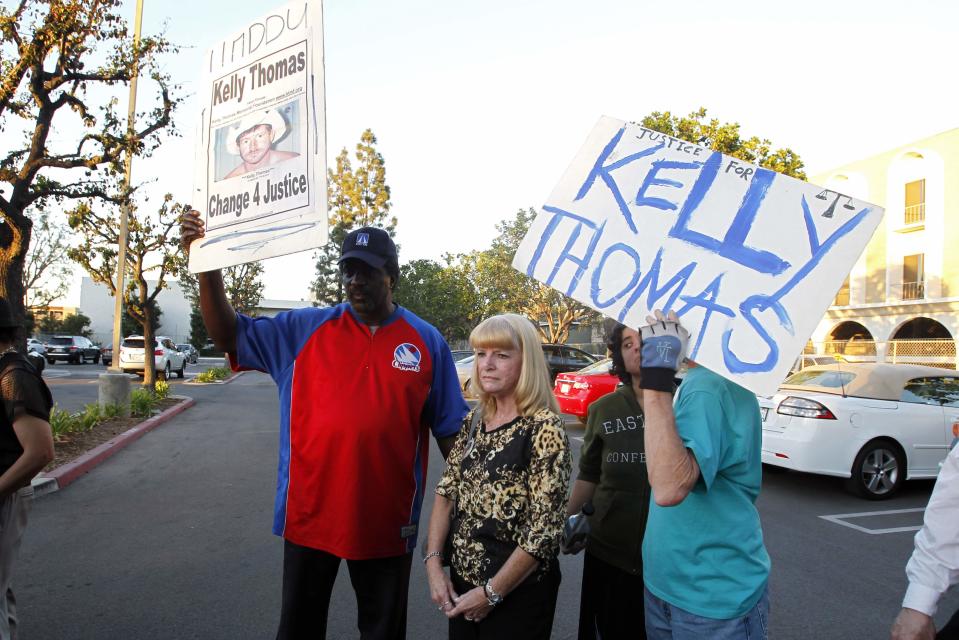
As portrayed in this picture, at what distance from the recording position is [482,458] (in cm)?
236

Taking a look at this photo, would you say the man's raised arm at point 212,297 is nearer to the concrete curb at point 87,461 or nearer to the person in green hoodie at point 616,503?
the person in green hoodie at point 616,503

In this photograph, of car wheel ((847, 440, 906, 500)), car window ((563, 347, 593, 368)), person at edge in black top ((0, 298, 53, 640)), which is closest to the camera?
person at edge in black top ((0, 298, 53, 640))

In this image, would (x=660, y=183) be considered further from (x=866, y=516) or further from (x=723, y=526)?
(x=866, y=516)

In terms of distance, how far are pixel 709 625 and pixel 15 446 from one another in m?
2.87

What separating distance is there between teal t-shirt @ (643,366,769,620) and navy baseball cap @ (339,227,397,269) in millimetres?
1326

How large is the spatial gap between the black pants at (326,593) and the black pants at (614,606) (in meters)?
0.80

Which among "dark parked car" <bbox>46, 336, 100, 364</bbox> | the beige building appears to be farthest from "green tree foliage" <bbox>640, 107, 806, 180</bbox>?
"dark parked car" <bbox>46, 336, 100, 364</bbox>

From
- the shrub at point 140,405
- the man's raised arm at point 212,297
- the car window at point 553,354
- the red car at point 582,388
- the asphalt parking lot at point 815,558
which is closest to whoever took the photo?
the man's raised arm at point 212,297

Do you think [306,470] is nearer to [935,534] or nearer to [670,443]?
[670,443]

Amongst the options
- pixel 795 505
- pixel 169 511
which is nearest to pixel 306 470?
pixel 169 511

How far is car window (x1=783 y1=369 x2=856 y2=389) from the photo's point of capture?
7781mm

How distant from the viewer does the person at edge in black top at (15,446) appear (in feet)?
9.18

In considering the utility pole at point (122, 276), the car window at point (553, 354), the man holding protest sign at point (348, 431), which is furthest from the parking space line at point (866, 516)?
the utility pole at point (122, 276)

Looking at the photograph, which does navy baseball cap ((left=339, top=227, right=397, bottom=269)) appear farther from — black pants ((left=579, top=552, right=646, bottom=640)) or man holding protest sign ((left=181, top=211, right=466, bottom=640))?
black pants ((left=579, top=552, right=646, bottom=640))
